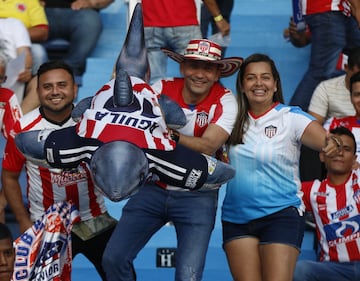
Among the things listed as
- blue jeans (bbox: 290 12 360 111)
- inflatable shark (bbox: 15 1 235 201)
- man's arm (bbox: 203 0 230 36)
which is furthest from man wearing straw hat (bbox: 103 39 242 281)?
blue jeans (bbox: 290 12 360 111)

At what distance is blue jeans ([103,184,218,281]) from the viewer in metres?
4.79

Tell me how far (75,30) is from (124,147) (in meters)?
3.97

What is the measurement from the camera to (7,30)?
7023 millimetres

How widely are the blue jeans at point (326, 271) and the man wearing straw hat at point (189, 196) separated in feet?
3.06

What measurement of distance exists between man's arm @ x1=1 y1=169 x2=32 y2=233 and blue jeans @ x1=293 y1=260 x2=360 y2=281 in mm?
1522

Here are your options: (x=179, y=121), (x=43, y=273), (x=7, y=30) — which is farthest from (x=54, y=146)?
(x=7, y=30)

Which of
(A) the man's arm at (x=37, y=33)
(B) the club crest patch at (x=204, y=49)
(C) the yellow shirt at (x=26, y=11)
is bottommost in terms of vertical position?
(B) the club crest patch at (x=204, y=49)

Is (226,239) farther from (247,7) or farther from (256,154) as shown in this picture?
(247,7)

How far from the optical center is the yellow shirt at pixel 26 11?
741cm

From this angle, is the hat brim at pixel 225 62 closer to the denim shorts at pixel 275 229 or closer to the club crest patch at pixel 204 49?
the club crest patch at pixel 204 49

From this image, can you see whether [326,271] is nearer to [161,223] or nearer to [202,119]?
[161,223]

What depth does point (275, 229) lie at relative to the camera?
16.4 feet

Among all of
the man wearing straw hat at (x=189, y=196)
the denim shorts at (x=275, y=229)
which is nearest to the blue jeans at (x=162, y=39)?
the man wearing straw hat at (x=189, y=196)

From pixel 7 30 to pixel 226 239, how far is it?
2701 millimetres
